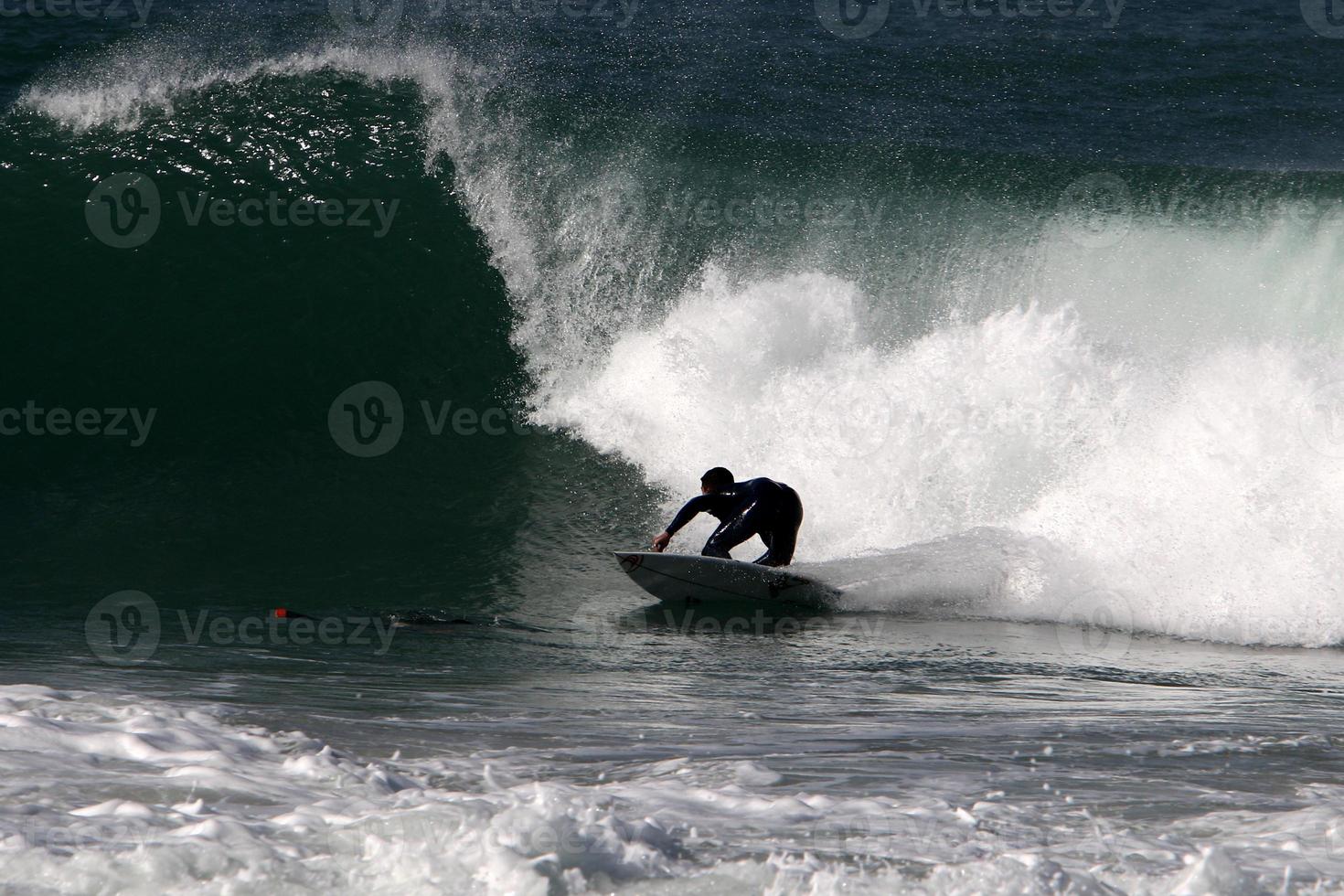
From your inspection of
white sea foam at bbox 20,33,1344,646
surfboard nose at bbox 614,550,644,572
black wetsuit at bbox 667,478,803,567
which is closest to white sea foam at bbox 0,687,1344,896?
surfboard nose at bbox 614,550,644,572

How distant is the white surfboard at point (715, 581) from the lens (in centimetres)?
859

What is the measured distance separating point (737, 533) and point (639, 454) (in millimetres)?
2626

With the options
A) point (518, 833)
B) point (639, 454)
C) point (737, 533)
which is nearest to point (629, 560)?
point (737, 533)

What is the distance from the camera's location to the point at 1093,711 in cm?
577

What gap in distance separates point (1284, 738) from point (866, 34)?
16.7m

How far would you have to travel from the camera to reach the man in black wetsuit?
9016mm

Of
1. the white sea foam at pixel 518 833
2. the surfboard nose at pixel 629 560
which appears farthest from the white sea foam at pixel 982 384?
the white sea foam at pixel 518 833

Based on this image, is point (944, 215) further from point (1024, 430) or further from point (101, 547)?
point (101, 547)

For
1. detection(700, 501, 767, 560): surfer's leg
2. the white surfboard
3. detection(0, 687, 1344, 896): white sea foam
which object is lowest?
detection(0, 687, 1344, 896): white sea foam

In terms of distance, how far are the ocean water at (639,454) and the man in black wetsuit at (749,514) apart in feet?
1.38

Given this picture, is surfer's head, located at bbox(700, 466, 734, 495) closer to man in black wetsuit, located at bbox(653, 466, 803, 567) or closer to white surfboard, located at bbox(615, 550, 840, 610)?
man in black wetsuit, located at bbox(653, 466, 803, 567)

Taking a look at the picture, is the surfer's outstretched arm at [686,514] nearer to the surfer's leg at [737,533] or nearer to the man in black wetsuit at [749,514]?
the man in black wetsuit at [749,514]

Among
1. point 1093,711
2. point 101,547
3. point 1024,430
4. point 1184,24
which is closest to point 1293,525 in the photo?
point 1024,430

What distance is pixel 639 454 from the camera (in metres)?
11.5
